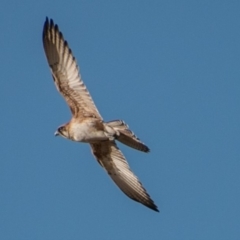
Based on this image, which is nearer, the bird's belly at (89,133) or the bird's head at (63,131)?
the bird's belly at (89,133)

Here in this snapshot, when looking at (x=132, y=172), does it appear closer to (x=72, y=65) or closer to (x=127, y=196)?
(x=127, y=196)

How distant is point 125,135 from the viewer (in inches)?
663

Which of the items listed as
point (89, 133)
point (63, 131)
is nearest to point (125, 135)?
point (89, 133)

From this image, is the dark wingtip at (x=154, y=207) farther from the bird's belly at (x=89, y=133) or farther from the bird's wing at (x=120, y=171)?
the bird's belly at (x=89, y=133)

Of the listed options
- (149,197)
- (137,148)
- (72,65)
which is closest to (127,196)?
(149,197)

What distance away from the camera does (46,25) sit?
57.8ft

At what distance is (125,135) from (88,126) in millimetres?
748

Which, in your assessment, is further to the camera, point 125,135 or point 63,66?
point 63,66

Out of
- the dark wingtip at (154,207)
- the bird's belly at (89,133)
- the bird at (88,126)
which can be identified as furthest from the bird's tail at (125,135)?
the dark wingtip at (154,207)

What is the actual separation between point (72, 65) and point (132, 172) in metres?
2.64

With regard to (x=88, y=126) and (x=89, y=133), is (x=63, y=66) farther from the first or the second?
(x=89, y=133)

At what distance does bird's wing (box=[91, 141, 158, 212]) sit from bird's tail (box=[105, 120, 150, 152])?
46.6 inches

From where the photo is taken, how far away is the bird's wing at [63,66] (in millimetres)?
17438

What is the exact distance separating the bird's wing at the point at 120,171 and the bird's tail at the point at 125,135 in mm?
1184
